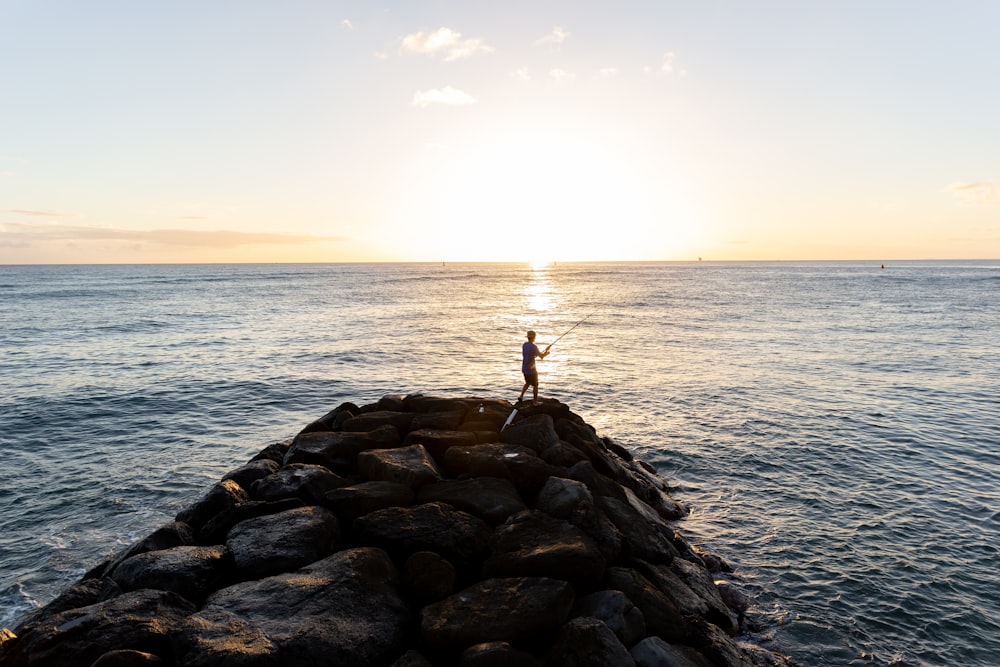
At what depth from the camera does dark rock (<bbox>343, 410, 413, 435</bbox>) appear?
42.9 feet

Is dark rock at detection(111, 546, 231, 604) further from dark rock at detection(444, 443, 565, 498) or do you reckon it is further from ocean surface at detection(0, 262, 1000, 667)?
dark rock at detection(444, 443, 565, 498)

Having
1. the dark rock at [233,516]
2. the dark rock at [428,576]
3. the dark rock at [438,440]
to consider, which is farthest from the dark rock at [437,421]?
the dark rock at [428,576]

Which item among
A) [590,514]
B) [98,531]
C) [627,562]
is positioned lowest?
[98,531]

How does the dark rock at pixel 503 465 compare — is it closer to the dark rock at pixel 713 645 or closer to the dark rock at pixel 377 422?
the dark rock at pixel 377 422

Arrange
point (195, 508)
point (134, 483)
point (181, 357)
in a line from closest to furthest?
point (195, 508) < point (134, 483) < point (181, 357)

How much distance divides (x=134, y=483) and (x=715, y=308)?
60.8 metres

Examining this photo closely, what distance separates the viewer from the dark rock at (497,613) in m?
6.60

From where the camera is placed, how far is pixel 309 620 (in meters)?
6.58

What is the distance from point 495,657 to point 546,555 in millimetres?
1872

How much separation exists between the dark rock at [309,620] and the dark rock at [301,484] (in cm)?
228

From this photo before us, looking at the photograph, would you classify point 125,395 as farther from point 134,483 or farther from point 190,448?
point 134,483

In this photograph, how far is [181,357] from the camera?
34062 millimetres

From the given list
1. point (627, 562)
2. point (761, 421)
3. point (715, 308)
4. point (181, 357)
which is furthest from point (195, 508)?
point (715, 308)

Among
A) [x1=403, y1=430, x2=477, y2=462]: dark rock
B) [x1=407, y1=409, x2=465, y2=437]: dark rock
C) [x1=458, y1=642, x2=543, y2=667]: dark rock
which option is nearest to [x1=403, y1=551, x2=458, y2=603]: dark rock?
[x1=458, y1=642, x2=543, y2=667]: dark rock
